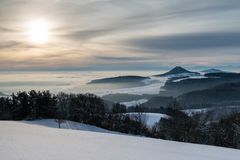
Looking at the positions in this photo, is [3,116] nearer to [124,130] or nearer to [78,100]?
[78,100]

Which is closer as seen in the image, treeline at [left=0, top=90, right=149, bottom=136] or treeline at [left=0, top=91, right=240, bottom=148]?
treeline at [left=0, top=91, right=240, bottom=148]

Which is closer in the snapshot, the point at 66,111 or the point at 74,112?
the point at 74,112

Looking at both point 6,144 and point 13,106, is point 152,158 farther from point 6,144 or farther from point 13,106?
point 13,106

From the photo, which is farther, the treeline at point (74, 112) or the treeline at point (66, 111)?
the treeline at point (66, 111)

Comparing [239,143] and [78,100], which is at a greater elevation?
[78,100]

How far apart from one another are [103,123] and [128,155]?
86577 mm

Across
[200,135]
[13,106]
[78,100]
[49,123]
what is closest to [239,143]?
[200,135]

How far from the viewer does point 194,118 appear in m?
72.1

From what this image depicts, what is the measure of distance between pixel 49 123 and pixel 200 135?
131ft

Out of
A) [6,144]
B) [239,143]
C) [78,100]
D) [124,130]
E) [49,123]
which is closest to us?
[6,144]

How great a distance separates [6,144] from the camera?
58.6 ft

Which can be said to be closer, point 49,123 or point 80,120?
point 49,123

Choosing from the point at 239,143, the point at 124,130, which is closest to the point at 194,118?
the point at 239,143

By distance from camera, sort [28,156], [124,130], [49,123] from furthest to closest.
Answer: [124,130]
[49,123]
[28,156]
